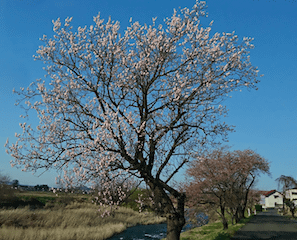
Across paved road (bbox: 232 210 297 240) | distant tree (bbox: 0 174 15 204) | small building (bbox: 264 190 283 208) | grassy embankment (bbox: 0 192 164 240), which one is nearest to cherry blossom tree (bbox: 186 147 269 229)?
paved road (bbox: 232 210 297 240)

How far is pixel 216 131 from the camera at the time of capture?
1185cm

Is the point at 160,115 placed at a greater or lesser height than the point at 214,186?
greater

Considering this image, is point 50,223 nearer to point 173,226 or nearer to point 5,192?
point 5,192

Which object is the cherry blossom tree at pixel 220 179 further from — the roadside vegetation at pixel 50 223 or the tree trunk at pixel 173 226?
the tree trunk at pixel 173 226

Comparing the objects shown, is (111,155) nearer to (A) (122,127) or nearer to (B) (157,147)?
(A) (122,127)

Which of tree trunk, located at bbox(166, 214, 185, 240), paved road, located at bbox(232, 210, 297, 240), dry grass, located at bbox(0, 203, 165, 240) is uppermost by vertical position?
tree trunk, located at bbox(166, 214, 185, 240)

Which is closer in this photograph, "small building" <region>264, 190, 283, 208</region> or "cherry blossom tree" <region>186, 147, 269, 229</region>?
"cherry blossom tree" <region>186, 147, 269, 229</region>

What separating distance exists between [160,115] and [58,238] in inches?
666

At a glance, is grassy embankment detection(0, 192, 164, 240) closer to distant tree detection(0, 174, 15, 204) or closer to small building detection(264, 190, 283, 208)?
distant tree detection(0, 174, 15, 204)

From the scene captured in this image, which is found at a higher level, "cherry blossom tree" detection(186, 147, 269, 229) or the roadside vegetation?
"cherry blossom tree" detection(186, 147, 269, 229)

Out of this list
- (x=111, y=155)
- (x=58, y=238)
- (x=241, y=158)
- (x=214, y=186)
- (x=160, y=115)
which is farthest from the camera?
(x=241, y=158)

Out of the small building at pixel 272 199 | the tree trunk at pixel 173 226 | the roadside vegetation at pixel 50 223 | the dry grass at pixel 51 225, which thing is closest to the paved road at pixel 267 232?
the roadside vegetation at pixel 50 223

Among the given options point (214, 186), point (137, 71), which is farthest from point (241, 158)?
point (137, 71)

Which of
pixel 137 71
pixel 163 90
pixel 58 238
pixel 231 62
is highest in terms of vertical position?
pixel 231 62
